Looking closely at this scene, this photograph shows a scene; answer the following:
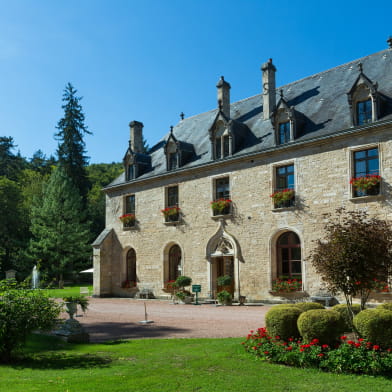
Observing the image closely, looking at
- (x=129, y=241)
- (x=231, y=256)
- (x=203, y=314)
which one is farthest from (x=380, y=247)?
(x=129, y=241)

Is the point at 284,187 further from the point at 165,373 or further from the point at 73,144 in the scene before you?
the point at 73,144

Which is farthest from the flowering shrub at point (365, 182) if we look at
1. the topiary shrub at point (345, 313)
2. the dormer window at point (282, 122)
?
the topiary shrub at point (345, 313)

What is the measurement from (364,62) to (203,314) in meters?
13.9

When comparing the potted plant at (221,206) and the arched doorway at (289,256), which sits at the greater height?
the potted plant at (221,206)

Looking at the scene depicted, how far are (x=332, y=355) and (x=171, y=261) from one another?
59.3 ft

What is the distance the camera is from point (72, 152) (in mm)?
50562

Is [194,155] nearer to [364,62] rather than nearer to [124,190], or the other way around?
[124,190]

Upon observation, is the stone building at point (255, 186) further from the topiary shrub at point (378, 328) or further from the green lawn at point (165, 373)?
the green lawn at point (165, 373)

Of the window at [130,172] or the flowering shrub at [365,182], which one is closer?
the flowering shrub at [365,182]

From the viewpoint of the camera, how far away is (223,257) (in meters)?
22.2

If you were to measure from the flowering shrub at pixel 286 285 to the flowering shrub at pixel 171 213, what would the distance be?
6.92 metres

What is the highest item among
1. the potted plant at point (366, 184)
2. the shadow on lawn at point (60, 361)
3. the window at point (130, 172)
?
the window at point (130, 172)

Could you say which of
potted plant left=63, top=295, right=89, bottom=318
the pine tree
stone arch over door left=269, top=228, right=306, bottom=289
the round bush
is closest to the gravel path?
potted plant left=63, top=295, right=89, bottom=318

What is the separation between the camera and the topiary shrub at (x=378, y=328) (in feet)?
24.7
